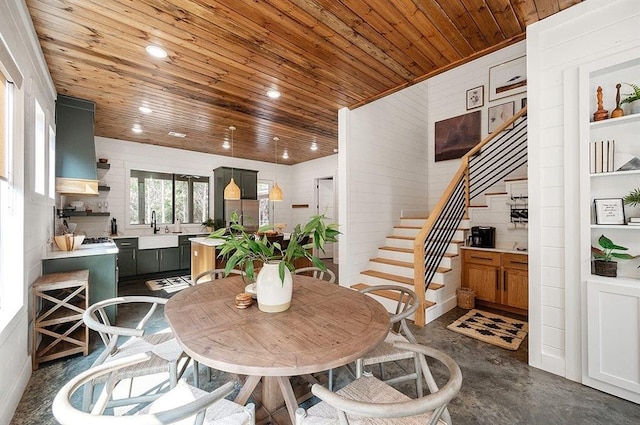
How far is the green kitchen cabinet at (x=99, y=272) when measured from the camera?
2926 mm

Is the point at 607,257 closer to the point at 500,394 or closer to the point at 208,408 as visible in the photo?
the point at 500,394

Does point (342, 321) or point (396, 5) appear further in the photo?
point (396, 5)

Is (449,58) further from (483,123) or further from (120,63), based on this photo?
(120,63)

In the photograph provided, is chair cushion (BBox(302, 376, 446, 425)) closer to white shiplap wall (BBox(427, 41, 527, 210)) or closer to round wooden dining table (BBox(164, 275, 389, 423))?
round wooden dining table (BBox(164, 275, 389, 423))

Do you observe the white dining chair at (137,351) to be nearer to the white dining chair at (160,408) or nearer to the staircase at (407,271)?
the white dining chair at (160,408)

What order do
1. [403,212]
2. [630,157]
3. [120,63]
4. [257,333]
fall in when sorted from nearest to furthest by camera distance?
[257,333]
[630,157]
[120,63]
[403,212]

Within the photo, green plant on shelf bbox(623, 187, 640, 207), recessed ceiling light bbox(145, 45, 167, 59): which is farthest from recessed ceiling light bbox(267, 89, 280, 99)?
green plant on shelf bbox(623, 187, 640, 207)

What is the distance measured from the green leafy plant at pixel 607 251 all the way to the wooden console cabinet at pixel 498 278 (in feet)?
4.69

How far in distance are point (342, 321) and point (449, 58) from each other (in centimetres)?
272

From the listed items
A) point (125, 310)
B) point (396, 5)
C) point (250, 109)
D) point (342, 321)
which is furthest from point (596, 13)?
point (125, 310)

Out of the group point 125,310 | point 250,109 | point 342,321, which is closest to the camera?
point 342,321

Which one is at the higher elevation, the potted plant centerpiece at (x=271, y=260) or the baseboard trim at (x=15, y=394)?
the potted plant centerpiece at (x=271, y=260)

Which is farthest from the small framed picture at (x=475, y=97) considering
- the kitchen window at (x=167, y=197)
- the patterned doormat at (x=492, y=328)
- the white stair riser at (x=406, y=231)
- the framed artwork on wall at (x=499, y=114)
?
the kitchen window at (x=167, y=197)

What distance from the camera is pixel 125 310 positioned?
368cm
